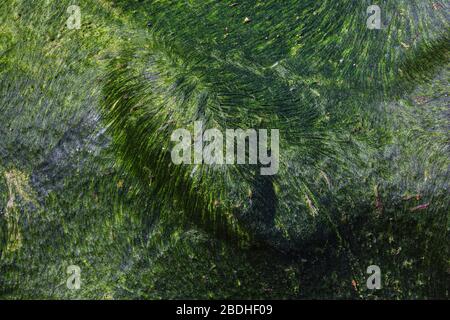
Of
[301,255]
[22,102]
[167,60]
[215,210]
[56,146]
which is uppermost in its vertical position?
[167,60]

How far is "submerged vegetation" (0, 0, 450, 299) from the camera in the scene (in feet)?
14.6

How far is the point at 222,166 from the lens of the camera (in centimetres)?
434

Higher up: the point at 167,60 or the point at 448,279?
the point at 167,60

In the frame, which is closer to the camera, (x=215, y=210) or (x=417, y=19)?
(x=215, y=210)

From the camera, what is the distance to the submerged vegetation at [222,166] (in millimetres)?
4438

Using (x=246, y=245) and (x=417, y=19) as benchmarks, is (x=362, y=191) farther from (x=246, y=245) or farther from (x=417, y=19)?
(x=417, y=19)

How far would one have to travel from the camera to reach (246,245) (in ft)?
14.7

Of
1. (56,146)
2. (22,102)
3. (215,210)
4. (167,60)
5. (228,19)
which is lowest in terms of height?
(215,210)

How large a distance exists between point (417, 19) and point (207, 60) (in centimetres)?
185

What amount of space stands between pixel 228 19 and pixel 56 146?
1.79 metres
